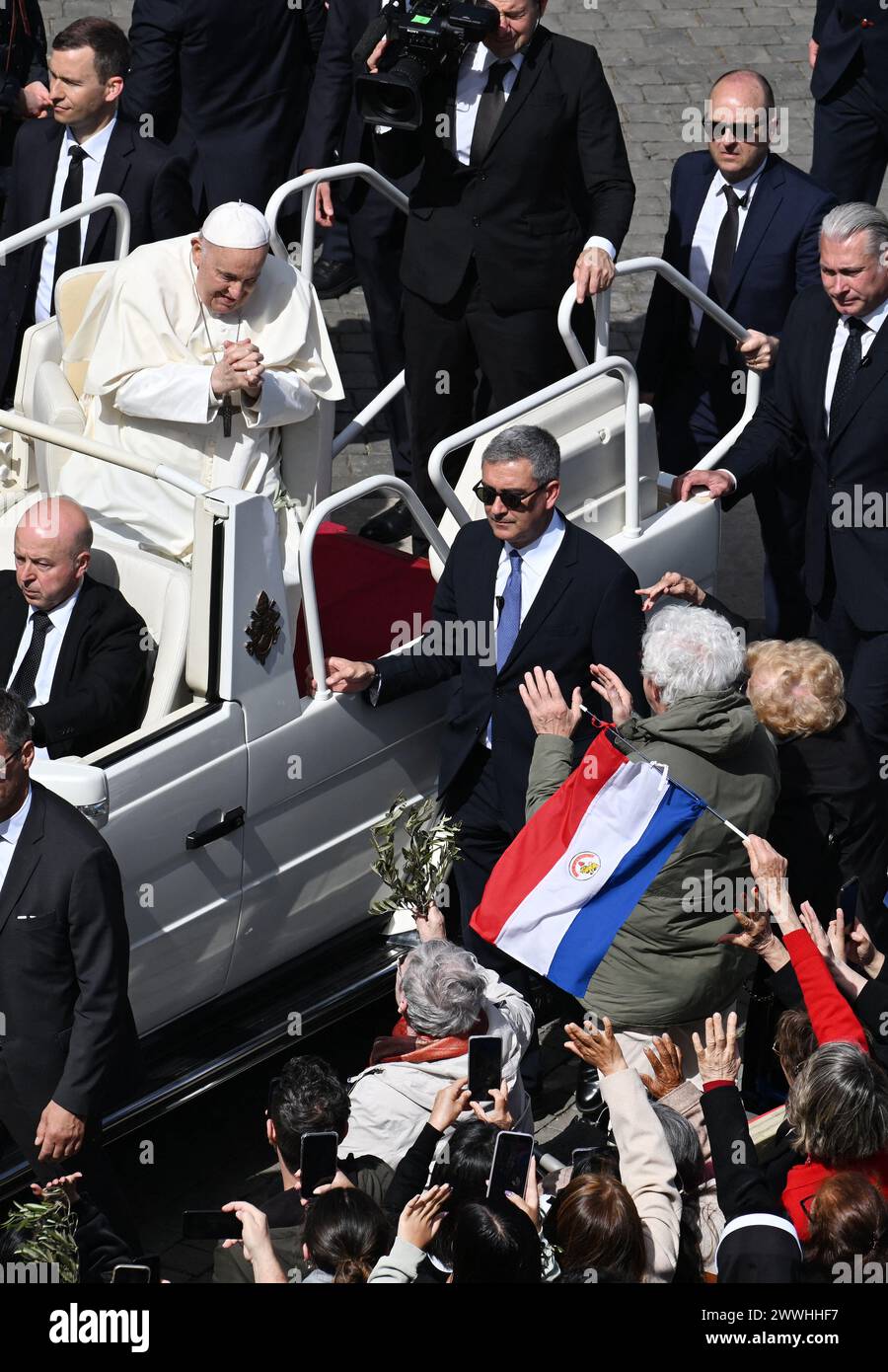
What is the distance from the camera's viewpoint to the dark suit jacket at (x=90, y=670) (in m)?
6.02

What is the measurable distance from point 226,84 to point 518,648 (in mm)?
4359

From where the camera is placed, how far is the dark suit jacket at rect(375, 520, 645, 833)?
21.0 ft

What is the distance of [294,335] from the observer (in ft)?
23.1

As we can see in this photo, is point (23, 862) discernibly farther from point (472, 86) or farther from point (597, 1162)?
point (472, 86)

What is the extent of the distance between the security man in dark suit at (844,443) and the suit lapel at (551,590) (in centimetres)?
123

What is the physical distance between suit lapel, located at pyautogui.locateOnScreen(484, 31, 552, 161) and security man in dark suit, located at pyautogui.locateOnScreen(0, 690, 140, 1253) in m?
3.24

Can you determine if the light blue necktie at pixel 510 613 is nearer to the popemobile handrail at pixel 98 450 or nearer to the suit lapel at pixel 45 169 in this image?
the popemobile handrail at pixel 98 450

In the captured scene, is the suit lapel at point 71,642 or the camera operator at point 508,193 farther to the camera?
the camera operator at point 508,193

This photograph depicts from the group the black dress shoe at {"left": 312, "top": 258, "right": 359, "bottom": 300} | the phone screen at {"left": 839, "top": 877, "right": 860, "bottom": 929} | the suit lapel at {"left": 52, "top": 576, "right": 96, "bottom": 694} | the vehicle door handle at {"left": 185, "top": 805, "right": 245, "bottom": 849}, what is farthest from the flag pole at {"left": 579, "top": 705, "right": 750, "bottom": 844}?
the black dress shoe at {"left": 312, "top": 258, "right": 359, "bottom": 300}

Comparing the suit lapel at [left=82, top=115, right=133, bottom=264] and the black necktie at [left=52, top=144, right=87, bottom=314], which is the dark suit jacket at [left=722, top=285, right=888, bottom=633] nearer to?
the suit lapel at [left=82, top=115, right=133, bottom=264]

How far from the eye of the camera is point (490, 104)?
7.43 m

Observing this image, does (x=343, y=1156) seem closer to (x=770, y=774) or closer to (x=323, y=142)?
(x=770, y=774)

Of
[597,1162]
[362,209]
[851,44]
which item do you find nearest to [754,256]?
[362,209]

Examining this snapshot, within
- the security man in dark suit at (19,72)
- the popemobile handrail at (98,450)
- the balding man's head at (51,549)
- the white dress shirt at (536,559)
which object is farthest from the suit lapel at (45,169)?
the white dress shirt at (536,559)
